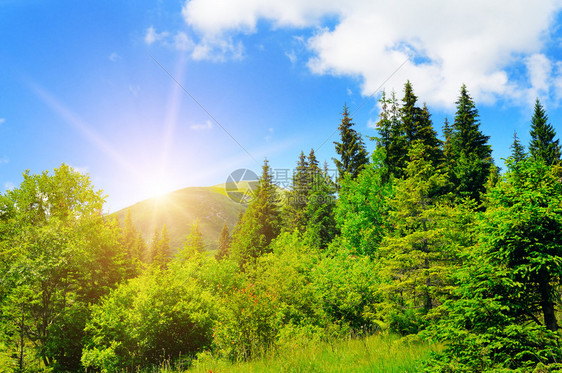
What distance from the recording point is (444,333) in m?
4.74

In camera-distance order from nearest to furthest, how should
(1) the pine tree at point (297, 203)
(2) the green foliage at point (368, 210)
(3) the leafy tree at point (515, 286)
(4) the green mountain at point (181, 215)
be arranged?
(3) the leafy tree at point (515, 286)
(2) the green foliage at point (368, 210)
(1) the pine tree at point (297, 203)
(4) the green mountain at point (181, 215)

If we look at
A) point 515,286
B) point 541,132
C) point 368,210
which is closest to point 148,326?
point 515,286

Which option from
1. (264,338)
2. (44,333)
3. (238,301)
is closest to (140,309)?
(238,301)

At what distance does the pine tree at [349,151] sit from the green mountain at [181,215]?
12269 centimetres

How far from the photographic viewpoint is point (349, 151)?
96.8 ft

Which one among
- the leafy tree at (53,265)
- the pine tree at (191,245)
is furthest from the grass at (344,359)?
the pine tree at (191,245)

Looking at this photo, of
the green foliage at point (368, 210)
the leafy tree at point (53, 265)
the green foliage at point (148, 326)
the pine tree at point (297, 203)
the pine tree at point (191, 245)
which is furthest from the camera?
the pine tree at point (191, 245)

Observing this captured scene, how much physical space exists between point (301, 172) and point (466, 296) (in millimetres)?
34110

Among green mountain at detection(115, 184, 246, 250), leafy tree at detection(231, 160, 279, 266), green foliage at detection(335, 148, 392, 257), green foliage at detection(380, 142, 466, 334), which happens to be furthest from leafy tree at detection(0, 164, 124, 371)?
green mountain at detection(115, 184, 246, 250)

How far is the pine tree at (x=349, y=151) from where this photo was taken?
29.2 m

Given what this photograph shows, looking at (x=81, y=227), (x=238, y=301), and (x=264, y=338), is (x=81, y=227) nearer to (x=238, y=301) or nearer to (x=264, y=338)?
(x=238, y=301)

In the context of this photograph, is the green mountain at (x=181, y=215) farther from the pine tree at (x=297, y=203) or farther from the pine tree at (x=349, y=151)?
the pine tree at (x=349, y=151)

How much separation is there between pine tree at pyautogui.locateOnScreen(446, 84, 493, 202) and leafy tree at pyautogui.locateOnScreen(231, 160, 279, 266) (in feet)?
69.0

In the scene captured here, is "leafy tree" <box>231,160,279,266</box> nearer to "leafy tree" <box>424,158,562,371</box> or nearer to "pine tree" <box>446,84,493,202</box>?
"pine tree" <box>446,84,493,202</box>
